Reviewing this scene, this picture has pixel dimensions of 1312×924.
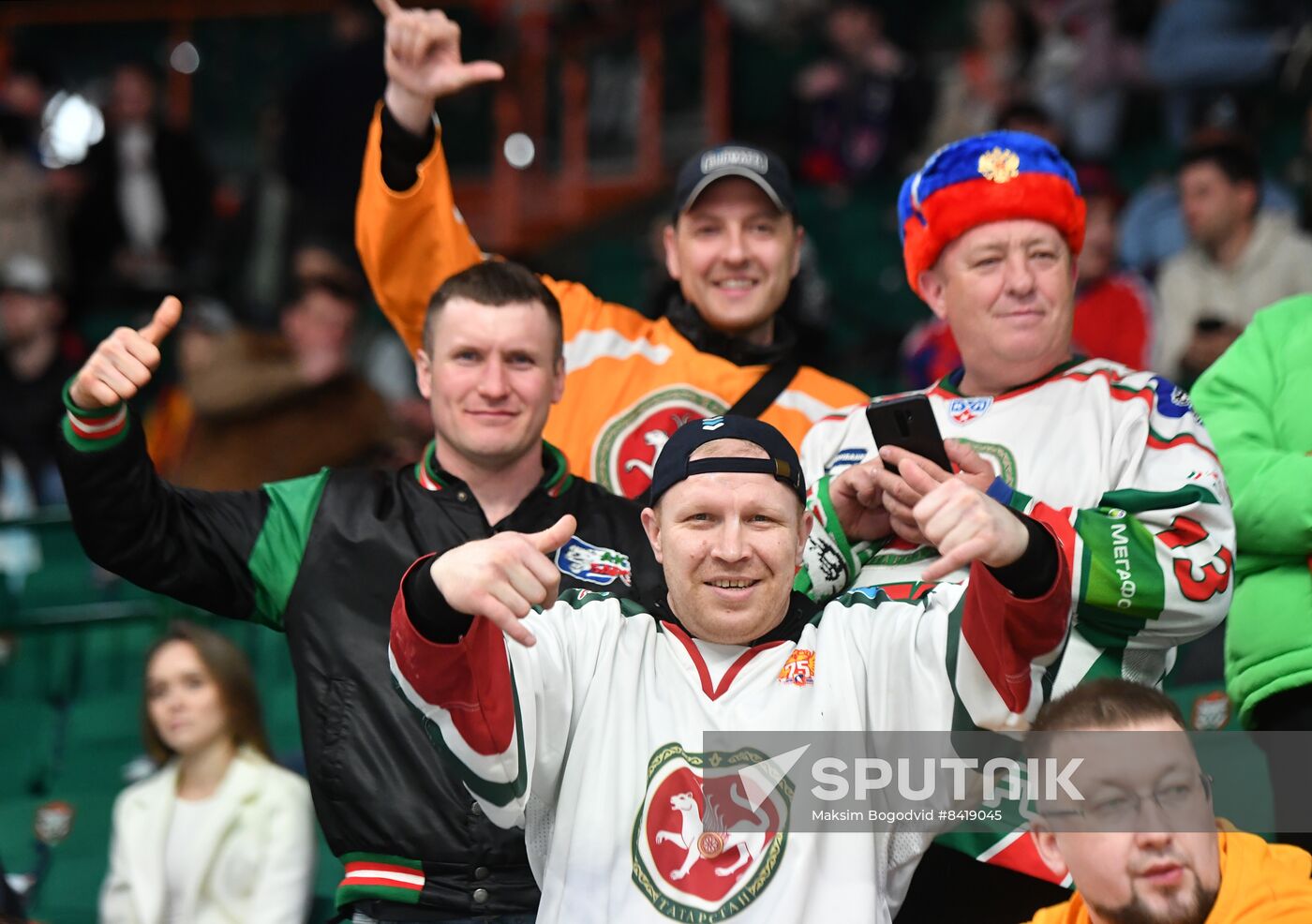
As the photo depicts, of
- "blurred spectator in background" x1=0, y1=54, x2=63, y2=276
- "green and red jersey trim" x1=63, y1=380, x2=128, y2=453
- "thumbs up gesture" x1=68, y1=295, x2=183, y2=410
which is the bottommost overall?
"green and red jersey trim" x1=63, y1=380, x2=128, y2=453

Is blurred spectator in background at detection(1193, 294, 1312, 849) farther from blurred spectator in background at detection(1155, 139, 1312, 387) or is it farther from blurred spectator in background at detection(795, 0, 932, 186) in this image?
blurred spectator in background at detection(795, 0, 932, 186)

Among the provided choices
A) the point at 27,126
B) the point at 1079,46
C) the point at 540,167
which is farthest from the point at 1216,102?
the point at 27,126

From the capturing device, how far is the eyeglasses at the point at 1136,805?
102 inches

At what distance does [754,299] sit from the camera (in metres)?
4.12

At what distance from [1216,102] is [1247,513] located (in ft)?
18.0

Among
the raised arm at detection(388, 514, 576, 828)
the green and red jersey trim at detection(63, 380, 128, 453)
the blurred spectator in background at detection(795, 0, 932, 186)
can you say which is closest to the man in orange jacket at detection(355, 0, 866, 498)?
the green and red jersey trim at detection(63, 380, 128, 453)

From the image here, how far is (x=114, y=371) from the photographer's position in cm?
318

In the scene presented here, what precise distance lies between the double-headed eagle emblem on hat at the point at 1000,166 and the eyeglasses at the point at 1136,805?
4.31 feet

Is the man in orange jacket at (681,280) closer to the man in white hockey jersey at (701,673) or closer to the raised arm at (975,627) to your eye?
the man in white hockey jersey at (701,673)

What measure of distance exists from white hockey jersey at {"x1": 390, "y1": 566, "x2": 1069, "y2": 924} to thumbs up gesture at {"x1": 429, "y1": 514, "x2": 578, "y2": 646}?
0.33 feet

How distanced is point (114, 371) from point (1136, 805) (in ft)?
6.32

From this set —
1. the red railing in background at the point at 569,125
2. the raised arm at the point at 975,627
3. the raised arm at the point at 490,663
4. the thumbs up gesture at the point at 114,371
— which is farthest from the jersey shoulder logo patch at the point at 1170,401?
the red railing in background at the point at 569,125

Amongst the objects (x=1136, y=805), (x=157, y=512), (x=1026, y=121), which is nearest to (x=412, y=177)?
(x=157, y=512)

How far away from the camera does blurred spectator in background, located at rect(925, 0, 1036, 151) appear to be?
331 inches
